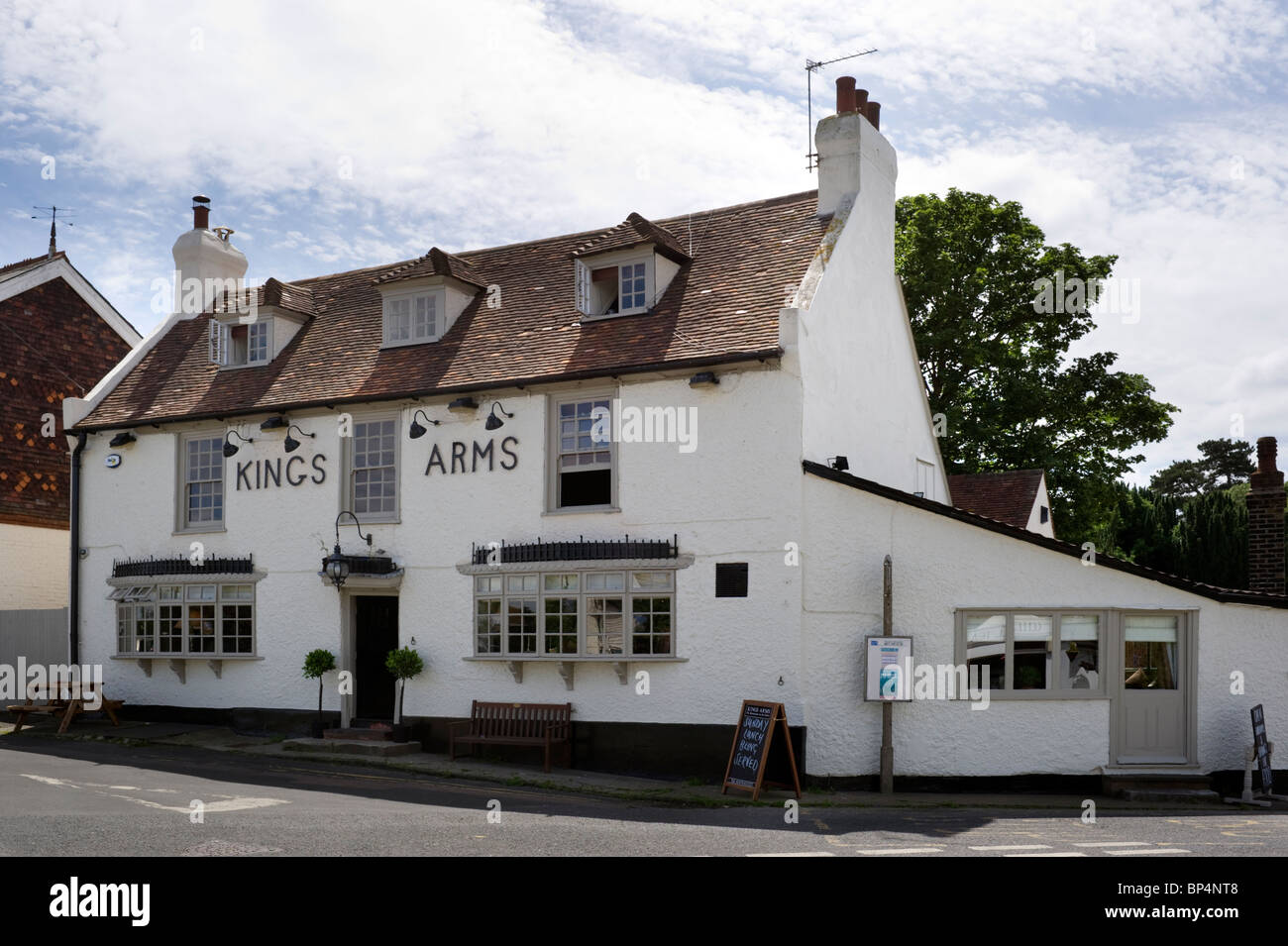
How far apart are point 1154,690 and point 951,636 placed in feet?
9.26

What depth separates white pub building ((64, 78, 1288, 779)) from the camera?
51.3 feet

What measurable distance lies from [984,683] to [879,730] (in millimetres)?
1521

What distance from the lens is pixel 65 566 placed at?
2661 centimetres

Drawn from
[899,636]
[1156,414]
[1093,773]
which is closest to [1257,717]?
[1093,773]

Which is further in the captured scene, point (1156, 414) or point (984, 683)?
point (1156, 414)

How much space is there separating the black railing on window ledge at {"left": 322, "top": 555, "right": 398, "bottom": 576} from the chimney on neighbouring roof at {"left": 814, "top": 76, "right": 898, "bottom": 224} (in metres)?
8.81

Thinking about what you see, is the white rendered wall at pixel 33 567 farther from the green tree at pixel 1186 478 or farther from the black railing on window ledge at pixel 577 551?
the green tree at pixel 1186 478

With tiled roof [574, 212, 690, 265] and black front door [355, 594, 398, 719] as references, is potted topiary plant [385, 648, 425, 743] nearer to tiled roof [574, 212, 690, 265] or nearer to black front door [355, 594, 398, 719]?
black front door [355, 594, 398, 719]

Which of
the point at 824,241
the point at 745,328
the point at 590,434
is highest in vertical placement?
the point at 824,241

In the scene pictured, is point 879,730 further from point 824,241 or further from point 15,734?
point 15,734

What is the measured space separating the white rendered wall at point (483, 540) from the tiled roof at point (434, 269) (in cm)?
262

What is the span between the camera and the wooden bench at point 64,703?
20438 millimetres

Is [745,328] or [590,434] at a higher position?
[745,328]

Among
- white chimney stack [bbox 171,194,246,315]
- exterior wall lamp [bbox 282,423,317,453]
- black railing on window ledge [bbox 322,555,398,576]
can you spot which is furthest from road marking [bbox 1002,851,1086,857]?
white chimney stack [bbox 171,194,246,315]
